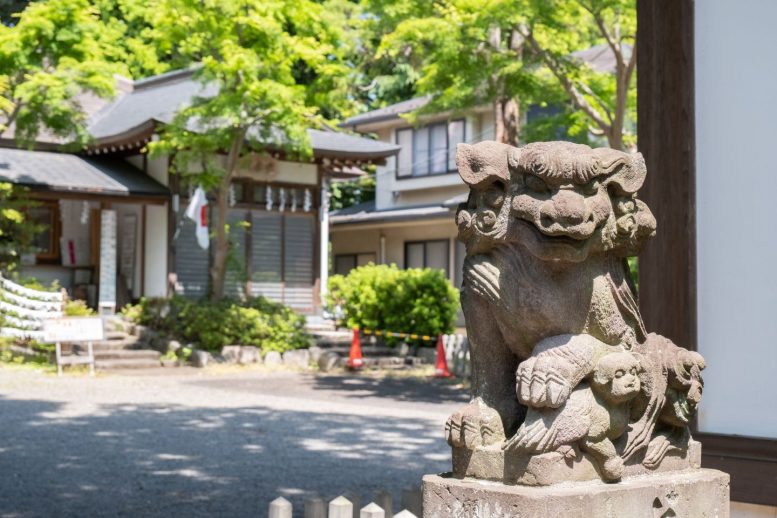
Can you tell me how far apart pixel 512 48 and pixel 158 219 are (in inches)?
405

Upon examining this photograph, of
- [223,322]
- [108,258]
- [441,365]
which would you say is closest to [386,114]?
[108,258]

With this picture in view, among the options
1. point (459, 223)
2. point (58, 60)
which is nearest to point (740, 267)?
point (459, 223)

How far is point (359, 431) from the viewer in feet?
39.4

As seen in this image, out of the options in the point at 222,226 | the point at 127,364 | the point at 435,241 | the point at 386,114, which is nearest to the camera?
the point at 127,364

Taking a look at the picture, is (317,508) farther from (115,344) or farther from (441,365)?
(115,344)

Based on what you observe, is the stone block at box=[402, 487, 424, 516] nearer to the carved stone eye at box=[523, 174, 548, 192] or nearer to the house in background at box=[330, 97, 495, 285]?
the carved stone eye at box=[523, 174, 548, 192]

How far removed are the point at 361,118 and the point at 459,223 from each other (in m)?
29.6

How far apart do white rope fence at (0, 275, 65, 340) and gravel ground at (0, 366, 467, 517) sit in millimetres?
1444

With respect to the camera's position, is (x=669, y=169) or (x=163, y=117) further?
(x=163, y=117)

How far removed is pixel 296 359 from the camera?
20.6 meters

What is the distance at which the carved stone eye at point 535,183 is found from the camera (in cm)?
324

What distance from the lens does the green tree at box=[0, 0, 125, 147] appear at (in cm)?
1823

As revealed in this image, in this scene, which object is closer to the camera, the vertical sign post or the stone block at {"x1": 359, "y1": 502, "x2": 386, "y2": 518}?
the stone block at {"x1": 359, "y1": 502, "x2": 386, "y2": 518}

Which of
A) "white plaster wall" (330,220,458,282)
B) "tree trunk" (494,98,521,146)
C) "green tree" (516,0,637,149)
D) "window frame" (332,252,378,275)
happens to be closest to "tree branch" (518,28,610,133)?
"green tree" (516,0,637,149)
